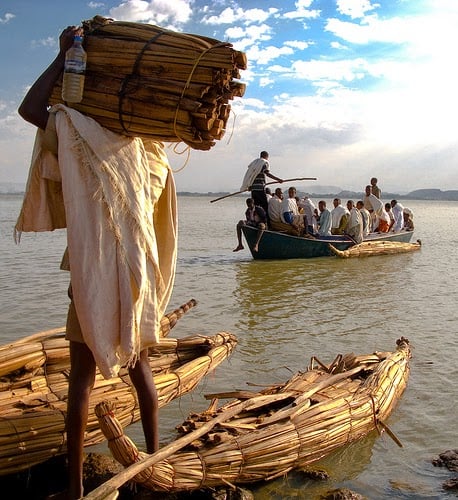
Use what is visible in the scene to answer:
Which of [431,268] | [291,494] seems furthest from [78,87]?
[431,268]

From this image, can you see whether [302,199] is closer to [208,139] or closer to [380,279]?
[380,279]

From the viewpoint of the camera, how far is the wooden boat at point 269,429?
8.61 feet

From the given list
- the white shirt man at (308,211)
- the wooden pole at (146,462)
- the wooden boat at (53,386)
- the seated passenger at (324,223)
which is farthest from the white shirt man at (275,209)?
the wooden pole at (146,462)

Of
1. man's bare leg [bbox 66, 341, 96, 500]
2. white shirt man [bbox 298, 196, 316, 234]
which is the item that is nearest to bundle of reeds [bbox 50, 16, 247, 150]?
man's bare leg [bbox 66, 341, 96, 500]

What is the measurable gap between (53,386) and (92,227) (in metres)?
1.93

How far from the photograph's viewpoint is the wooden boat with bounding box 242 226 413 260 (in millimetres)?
14016

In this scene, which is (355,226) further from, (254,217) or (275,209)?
(254,217)

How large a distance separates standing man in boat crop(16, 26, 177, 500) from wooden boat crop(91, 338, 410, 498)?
249mm

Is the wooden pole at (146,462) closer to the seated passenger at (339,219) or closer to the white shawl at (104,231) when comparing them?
the white shawl at (104,231)

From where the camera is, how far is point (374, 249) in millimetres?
15789

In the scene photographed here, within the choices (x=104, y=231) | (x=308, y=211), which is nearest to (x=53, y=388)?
(x=104, y=231)

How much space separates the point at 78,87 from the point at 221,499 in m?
2.10

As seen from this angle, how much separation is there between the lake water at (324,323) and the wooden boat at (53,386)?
0.37 metres

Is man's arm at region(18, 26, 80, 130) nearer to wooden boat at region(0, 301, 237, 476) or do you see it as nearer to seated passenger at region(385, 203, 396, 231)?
wooden boat at region(0, 301, 237, 476)
